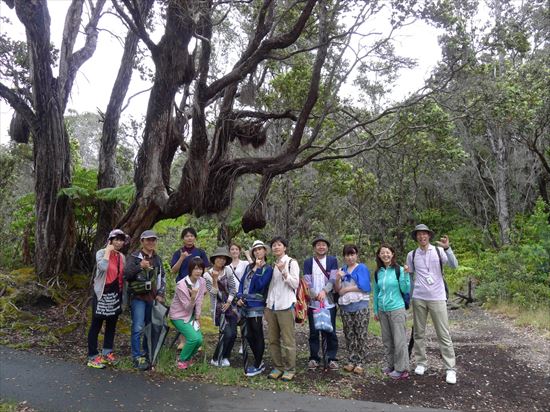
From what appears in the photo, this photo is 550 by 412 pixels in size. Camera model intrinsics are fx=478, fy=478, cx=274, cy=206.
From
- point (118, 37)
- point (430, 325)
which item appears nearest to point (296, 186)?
point (430, 325)

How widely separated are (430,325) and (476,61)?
20.1 ft

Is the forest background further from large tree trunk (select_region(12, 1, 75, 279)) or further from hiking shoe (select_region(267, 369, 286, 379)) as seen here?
hiking shoe (select_region(267, 369, 286, 379))

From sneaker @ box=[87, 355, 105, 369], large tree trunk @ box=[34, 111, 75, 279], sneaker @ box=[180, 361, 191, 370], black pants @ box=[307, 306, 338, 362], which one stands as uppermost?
large tree trunk @ box=[34, 111, 75, 279]

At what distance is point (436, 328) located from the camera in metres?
6.67

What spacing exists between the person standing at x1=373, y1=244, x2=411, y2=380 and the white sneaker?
0.53m

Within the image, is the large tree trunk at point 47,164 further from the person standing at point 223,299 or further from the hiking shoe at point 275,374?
the hiking shoe at point 275,374

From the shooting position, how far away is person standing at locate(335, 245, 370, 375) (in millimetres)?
6672

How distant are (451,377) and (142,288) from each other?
4302 millimetres

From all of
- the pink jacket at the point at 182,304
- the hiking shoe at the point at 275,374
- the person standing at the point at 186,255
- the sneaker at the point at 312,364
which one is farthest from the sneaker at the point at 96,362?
the sneaker at the point at 312,364

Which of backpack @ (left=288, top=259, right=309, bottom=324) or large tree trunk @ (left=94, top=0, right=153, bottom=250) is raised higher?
large tree trunk @ (left=94, top=0, right=153, bottom=250)

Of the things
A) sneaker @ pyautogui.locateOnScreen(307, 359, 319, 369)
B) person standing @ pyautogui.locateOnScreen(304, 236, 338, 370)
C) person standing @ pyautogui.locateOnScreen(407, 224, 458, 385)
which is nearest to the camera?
person standing @ pyautogui.locateOnScreen(407, 224, 458, 385)

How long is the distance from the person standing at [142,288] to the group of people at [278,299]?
0.04 ft

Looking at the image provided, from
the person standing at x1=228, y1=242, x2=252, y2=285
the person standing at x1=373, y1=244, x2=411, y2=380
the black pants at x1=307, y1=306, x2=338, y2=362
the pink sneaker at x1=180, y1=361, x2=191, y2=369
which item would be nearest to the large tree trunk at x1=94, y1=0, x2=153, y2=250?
the person standing at x1=228, y1=242, x2=252, y2=285

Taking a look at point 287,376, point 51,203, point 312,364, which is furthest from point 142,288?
point 51,203
